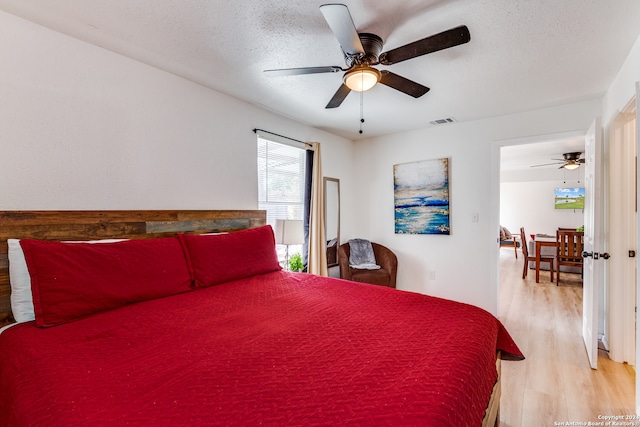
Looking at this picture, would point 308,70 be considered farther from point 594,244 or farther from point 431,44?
point 594,244

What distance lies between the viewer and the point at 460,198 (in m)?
3.71

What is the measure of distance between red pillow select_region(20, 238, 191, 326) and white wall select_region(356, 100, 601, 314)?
9.21ft

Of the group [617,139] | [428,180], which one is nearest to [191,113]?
[428,180]

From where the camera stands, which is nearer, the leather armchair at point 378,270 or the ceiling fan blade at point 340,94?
the ceiling fan blade at point 340,94

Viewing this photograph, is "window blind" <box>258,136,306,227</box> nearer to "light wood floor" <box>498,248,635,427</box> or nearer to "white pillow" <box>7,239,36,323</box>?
"white pillow" <box>7,239,36,323</box>

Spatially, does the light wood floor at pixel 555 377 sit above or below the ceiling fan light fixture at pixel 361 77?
below

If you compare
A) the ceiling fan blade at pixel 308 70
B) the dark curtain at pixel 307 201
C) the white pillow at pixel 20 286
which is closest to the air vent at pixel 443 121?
the dark curtain at pixel 307 201

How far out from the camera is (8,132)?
1674mm

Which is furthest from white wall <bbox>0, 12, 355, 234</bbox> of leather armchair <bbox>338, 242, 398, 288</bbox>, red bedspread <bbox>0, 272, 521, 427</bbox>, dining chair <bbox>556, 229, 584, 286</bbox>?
dining chair <bbox>556, 229, 584, 286</bbox>

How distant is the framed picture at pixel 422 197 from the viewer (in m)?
3.80

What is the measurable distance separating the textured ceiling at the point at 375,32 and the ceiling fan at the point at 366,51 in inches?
7.0

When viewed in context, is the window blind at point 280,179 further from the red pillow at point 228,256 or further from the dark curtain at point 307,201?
the red pillow at point 228,256

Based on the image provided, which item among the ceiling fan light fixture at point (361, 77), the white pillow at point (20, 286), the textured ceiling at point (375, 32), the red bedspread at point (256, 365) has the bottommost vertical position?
the red bedspread at point (256, 365)

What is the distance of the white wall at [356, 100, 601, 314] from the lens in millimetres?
3282
